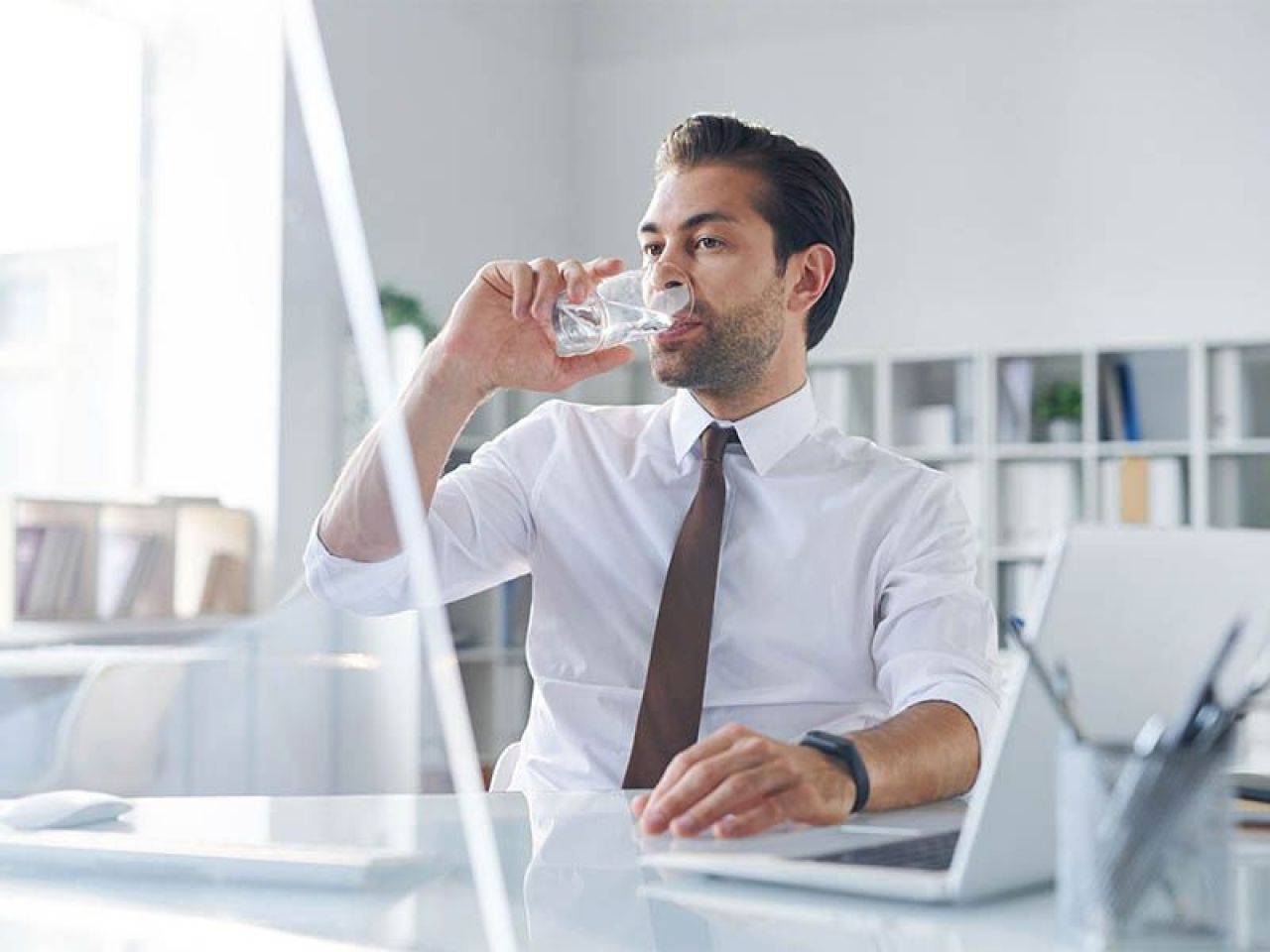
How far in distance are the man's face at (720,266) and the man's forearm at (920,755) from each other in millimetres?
569

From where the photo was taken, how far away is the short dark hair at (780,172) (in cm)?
198

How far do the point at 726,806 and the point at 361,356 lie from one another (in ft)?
1.65

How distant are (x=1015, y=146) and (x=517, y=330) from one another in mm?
4167

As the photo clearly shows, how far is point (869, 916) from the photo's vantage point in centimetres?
79

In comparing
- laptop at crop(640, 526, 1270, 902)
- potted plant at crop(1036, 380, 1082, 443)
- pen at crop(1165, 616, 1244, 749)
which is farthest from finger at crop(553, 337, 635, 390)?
potted plant at crop(1036, 380, 1082, 443)

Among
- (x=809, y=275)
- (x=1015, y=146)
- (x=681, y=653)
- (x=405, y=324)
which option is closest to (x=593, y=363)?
(x=681, y=653)

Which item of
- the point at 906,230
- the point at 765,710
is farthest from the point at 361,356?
the point at 906,230

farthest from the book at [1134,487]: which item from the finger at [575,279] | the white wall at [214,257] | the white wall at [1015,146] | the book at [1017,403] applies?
the white wall at [214,257]

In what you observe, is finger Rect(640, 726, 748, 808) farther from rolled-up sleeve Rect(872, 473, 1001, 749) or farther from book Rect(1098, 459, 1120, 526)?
book Rect(1098, 459, 1120, 526)

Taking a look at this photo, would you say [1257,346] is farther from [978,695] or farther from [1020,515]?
[978,695]

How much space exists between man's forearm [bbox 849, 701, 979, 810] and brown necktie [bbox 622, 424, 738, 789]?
0.27 metres

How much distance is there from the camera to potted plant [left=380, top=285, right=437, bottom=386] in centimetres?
485

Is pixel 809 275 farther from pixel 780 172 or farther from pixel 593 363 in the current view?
pixel 593 363

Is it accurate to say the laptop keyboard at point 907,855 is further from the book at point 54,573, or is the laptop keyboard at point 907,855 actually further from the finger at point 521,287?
the finger at point 521,287
